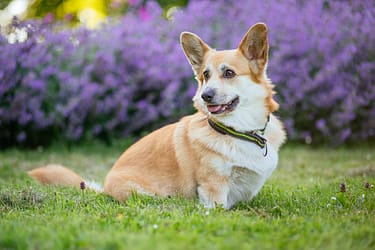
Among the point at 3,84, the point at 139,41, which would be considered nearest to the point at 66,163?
the point at 3,84

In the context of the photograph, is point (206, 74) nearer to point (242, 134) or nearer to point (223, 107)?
point (223, 107)

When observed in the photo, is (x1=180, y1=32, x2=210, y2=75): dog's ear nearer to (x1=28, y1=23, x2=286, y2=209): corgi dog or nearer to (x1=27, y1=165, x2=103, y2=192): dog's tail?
(x1=28, y1=23, x2=286, y2=209): corgi dog

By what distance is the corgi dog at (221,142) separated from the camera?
132 inches

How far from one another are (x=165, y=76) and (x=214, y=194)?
3903 millimetres

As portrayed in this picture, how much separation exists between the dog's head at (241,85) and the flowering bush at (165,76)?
331 cm

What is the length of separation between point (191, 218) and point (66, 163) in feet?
11.8

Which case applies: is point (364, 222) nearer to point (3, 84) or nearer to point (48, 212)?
point (48, 212)

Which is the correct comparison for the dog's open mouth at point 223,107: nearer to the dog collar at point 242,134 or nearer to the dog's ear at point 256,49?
the dog collar at point 242,134

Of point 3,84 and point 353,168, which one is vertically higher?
point 3,84

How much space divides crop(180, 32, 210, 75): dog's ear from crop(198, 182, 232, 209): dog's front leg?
37.2 inches

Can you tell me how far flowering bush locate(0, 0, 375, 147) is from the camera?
21.6 feet

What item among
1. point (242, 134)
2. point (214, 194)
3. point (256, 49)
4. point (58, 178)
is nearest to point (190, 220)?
point (214, 194)

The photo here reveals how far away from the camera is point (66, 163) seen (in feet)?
19.9

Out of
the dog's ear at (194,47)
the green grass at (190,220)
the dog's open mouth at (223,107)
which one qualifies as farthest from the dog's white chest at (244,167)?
the dog's ear at (194,47)
